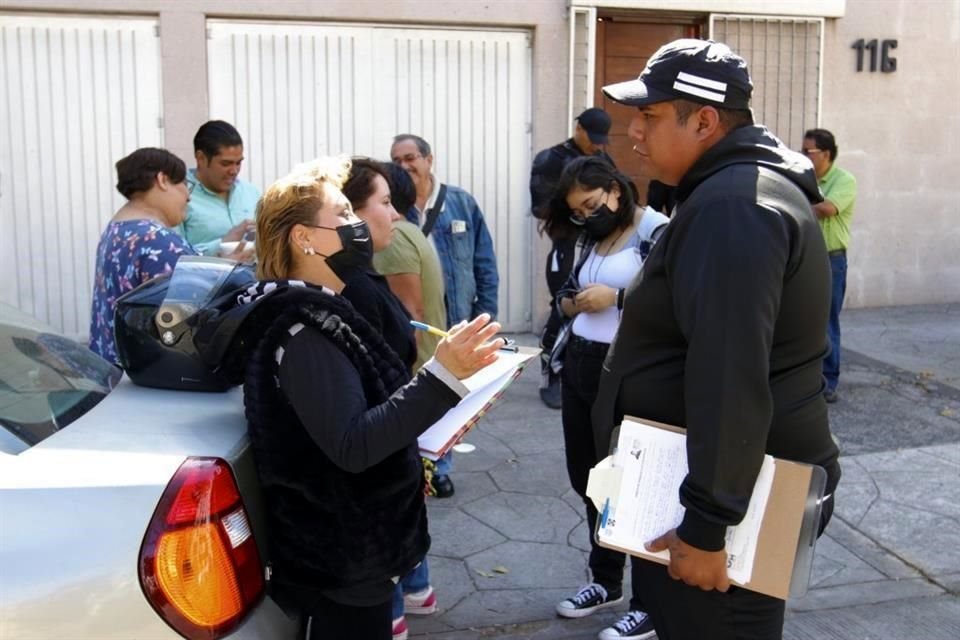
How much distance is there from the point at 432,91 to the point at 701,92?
→ 20.4 feet

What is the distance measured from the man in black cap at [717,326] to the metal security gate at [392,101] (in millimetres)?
5938

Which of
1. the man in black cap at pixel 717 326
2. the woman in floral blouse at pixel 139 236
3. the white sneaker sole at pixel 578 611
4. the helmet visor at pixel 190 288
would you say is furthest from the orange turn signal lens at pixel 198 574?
the white sneaker sole at pixel 578 611

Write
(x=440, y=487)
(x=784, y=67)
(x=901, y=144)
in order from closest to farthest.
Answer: (x=440, y=487) → (x=784, y=67) → (x=901, y=144)

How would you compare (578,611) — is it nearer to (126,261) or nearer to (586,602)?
(586,602)

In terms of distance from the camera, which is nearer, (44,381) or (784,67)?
(44,381)

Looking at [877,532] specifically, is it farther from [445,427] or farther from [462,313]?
[445,427]

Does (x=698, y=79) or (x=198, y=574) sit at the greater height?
(x=698, y=79)

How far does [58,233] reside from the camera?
310 inches

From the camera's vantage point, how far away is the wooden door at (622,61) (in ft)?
28.9

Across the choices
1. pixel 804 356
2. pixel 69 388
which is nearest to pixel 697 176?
pixel 804 356

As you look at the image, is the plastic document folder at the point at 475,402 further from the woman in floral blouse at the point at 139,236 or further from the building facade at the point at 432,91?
the building facade at the point at 432,91

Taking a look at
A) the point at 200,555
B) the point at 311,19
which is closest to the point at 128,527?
the point at 200,555

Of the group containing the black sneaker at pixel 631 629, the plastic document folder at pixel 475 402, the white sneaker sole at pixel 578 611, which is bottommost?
the white sneaker sole at pixel 578 611

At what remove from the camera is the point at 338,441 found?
7.61 feet
